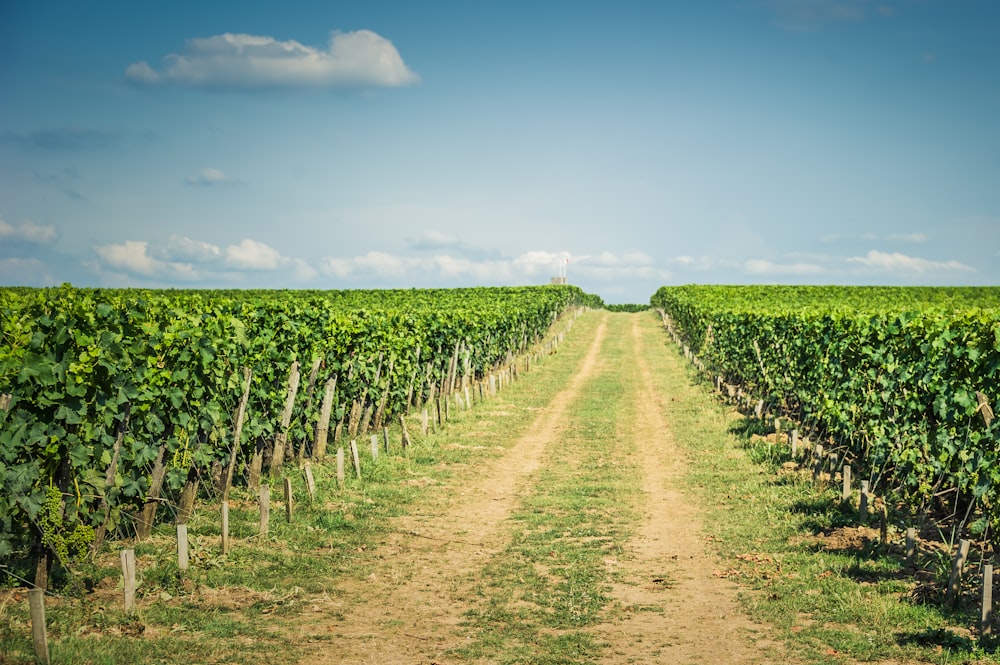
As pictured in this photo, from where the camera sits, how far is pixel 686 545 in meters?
12.9

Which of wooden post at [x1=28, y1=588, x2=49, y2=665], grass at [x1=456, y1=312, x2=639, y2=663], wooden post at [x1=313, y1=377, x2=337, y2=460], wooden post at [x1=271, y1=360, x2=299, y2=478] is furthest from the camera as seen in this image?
wooden post at [x1=313, y1=377, x2=337, y2=460]

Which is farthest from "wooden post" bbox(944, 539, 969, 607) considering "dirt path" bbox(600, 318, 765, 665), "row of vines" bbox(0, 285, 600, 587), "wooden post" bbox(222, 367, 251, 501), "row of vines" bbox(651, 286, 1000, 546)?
"wooden post" bbox(222, 367, 251, 501)

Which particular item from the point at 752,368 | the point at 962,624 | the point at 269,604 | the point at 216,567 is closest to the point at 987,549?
the point at 962,624

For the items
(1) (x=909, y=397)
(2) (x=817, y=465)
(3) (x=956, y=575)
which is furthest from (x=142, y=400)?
(1) (x=909, y=397)

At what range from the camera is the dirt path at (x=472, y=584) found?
354 inches

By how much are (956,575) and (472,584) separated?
5.88 m

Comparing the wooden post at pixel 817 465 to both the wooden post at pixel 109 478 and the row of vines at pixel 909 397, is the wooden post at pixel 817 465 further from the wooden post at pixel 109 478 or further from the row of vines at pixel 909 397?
the wooden post at pixel 109 478

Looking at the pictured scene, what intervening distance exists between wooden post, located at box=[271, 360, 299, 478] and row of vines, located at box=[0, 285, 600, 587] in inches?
1.6

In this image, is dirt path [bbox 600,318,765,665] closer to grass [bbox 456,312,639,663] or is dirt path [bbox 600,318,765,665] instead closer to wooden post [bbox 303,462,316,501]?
grass [bbox 456,312,639,663]

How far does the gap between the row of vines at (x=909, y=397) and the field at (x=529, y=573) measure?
0.46 metres

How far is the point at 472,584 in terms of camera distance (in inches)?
436

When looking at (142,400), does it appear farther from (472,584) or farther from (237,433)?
(472,584)

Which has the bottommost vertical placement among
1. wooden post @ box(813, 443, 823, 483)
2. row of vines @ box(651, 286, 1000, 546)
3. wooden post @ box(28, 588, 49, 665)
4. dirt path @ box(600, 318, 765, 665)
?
dirt path @ box(600, 318, 765, 665)

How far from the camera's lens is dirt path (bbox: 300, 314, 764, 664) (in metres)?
8.98
